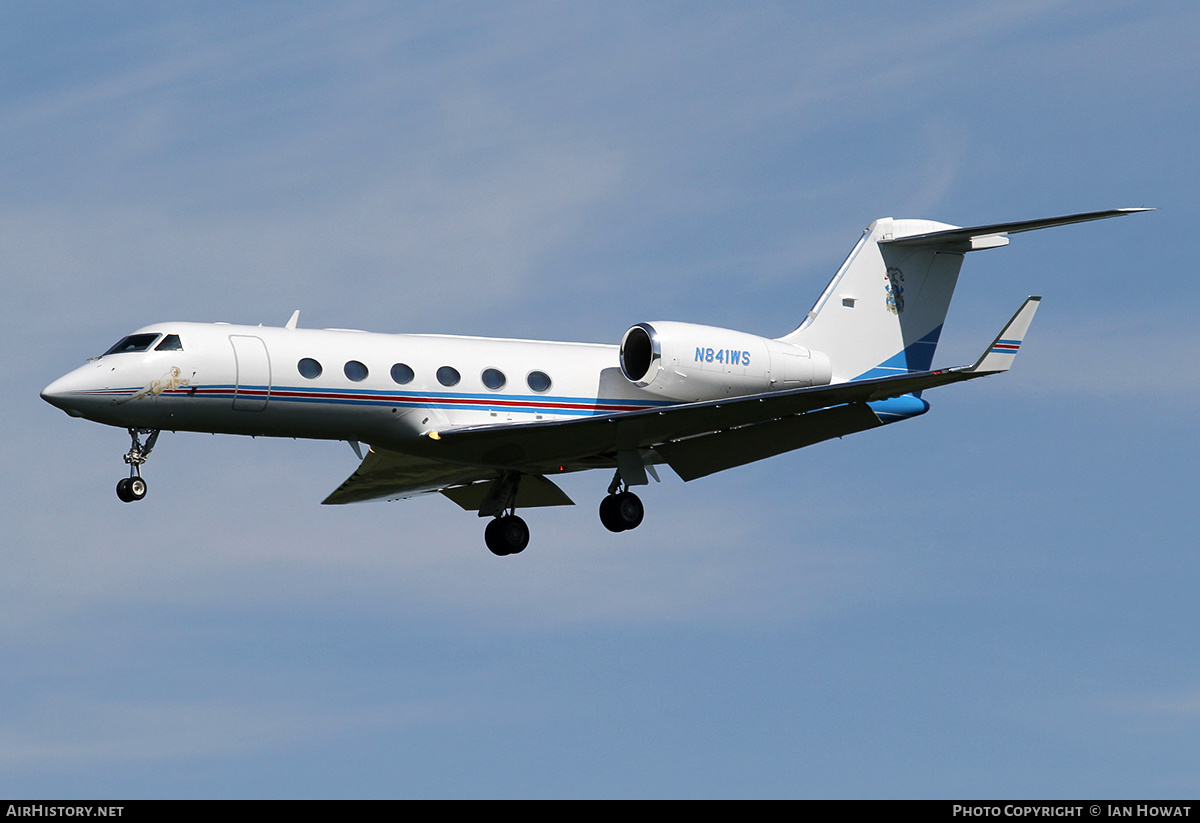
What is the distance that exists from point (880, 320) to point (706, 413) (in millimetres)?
5611

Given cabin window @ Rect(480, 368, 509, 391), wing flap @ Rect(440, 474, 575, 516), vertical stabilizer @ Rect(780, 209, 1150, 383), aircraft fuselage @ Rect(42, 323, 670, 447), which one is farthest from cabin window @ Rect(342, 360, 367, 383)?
vertical stabilizer @ Rect(780, 209, 1150, 383)

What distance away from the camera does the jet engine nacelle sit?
25422 millimetres

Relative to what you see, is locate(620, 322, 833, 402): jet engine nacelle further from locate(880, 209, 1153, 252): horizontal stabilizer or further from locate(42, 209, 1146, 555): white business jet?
locate(880, 209, 1153, 252): horizontal stabilizer

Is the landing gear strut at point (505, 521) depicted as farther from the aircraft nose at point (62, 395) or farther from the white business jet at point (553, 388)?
the aircraft nose at point (62, 395)

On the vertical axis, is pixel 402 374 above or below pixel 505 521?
above

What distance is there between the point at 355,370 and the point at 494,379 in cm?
226

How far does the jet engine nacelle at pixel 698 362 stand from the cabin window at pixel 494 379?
2.09m

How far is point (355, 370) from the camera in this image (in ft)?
77.2

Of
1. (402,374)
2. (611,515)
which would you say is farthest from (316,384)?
(611,515)

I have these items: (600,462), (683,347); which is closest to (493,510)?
(600,462)

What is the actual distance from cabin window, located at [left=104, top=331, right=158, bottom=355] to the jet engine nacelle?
7163mm

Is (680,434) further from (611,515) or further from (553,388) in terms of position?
(553,388)

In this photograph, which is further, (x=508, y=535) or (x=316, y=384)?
(x=508, y=535)

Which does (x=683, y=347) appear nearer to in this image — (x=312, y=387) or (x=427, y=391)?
(x=427, y=391)
